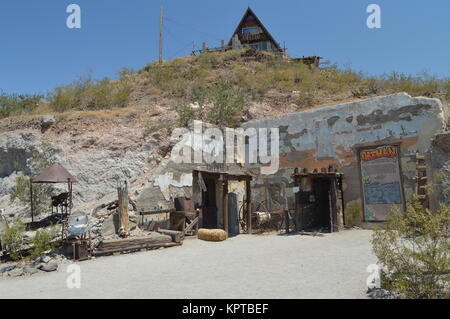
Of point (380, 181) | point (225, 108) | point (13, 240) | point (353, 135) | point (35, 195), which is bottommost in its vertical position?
point (13, 240)

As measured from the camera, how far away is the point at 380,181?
12953mm

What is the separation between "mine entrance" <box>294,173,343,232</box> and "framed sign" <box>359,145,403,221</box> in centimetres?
96

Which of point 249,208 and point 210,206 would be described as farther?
point 210,206

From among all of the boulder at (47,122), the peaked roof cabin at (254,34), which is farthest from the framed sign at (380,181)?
the peaked roof cabin at (254,34)

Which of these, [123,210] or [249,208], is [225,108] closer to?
[249,208]

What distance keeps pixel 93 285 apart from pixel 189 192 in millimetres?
9207

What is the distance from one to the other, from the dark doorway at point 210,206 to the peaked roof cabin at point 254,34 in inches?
1037

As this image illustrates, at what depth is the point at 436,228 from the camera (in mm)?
4570

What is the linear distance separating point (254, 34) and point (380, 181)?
29.4 meters

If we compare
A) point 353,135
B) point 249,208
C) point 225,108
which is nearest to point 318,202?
point 249,208

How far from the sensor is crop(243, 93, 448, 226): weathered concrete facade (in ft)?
40.5

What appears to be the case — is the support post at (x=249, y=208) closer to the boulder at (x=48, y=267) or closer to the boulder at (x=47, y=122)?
the boulder at (x=48, y=267)

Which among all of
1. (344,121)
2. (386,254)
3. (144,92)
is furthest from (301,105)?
(386,254)
